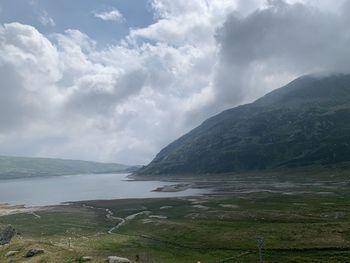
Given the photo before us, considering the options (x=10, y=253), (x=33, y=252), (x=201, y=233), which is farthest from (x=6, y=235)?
(x=201, y=233)

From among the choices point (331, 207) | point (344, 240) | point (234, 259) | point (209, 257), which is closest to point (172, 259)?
point (209, 257)

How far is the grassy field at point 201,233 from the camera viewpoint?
8231cm

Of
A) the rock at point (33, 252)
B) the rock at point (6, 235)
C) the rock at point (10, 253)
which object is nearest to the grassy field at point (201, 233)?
the rock at point (33, 252)

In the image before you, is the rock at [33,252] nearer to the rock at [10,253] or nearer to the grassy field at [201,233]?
the grassy field at [201,233]

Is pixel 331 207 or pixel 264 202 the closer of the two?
pixel 331 207

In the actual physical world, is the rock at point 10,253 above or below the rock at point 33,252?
below

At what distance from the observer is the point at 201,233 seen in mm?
105875

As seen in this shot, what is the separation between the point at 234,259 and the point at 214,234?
912 inches

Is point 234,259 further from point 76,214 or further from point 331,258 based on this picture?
point 76,214

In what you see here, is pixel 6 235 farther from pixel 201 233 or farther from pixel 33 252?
pixel 201 233

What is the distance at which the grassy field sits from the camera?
82312 mm

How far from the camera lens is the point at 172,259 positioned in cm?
8400

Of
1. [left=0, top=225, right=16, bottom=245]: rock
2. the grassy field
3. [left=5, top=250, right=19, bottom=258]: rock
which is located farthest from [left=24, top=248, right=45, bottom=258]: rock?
[left=0, top=225, right=16, bottom=245]: rock

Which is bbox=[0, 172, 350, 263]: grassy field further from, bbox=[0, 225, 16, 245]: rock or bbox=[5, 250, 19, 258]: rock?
bbox=[0, 225, 16, 245]: rock
